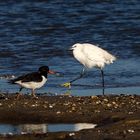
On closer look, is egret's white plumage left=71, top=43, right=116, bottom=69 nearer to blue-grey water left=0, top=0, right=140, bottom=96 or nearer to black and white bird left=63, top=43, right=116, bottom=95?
black and white bird left=63, top=43, right=116, bottom=95

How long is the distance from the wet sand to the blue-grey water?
5.14 feet

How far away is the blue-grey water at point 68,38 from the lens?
16.3m

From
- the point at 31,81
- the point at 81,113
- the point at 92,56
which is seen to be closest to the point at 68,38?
the point at 92,56

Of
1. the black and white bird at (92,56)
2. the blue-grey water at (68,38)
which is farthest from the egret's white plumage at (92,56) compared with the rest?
the blue-grey water at (68,38)

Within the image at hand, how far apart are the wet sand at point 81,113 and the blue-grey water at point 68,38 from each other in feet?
5.14

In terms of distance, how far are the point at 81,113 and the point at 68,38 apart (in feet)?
32.5

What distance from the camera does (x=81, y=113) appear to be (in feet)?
40.5

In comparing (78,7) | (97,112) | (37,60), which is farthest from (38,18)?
(97,112)

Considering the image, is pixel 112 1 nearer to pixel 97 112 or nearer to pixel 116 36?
pixel 116 36

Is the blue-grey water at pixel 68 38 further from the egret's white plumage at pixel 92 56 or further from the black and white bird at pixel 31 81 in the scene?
the black and white bird at pixel 31 81

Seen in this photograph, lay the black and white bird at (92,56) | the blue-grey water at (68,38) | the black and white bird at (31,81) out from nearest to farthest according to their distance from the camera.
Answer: the black and white bird at (31,81) < the black and white bird at (92,56) < the blue-grey water at (68,38)

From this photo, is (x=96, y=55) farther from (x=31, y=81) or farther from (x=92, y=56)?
(x=31, y=81)

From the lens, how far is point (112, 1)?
29.3m

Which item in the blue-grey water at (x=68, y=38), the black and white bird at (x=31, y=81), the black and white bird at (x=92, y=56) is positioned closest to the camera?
the black and white bird at (x=31, y=81)
